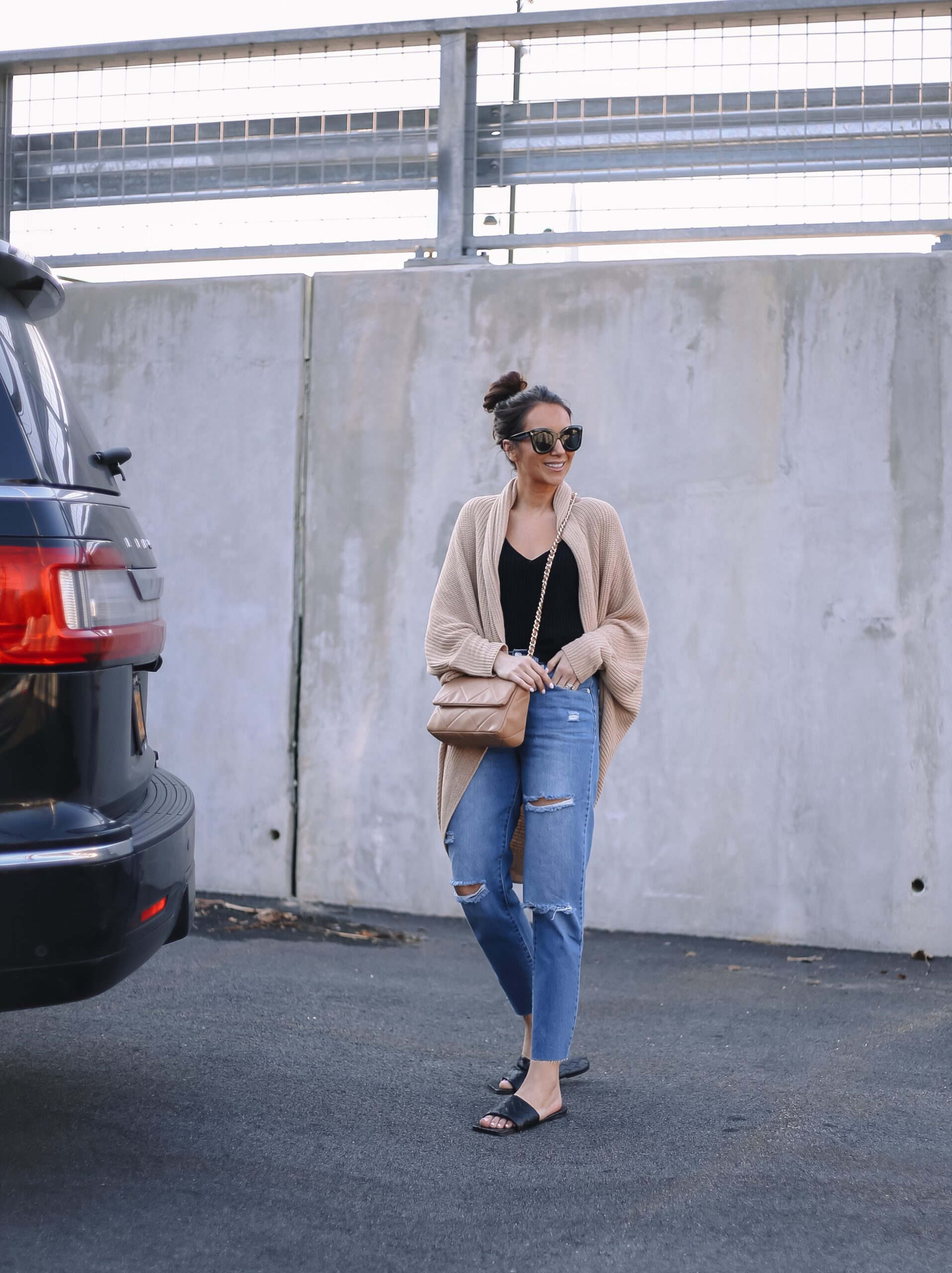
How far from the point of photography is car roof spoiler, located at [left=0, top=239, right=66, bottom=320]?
9.25ft

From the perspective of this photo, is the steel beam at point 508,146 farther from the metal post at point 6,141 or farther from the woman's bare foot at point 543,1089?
the woman's bare foot at point 543,1089

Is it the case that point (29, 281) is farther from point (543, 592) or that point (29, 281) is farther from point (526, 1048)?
point (526, 1048)

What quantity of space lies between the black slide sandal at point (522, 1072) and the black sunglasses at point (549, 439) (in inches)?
66.5

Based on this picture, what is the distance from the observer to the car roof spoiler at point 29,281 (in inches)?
111

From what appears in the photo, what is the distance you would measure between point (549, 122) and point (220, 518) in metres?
2.51

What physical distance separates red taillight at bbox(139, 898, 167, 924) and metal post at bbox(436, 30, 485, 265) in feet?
13.5

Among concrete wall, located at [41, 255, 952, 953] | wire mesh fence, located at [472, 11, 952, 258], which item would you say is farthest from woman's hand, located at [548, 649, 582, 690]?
wire mesh fence, located at [472, 11, 952, 258]

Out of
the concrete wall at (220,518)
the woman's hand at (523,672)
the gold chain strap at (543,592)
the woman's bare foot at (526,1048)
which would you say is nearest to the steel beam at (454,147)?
the concrete wall at (220,518)

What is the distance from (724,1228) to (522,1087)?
771mm

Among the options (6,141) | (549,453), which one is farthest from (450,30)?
(549,453)

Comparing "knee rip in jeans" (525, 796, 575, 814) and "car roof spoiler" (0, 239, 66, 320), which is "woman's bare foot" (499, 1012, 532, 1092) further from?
"car roof spoiler" (0, 239, 66, 320)

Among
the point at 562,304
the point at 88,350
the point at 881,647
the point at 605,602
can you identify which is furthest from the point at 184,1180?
the point at 88,350

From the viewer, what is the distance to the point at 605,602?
3518 mm

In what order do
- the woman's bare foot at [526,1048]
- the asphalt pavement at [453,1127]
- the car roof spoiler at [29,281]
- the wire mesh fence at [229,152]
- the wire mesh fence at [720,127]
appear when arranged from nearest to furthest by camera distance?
1. the asphalt pavement at [453,1127]
2. the car roof spoiler at [29,281]
3. the woman's bare foot at [526,1048]
4. the wire mesh fence at [720,127]
5. the wire mesh fence at [229,152]
